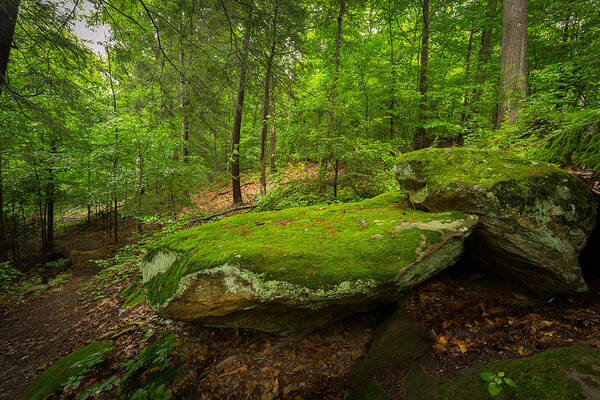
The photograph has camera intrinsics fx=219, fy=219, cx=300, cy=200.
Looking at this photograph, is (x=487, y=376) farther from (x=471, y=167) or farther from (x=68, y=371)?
(x=68, y=371)

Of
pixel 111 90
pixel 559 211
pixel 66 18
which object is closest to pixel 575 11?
pixel 559 211

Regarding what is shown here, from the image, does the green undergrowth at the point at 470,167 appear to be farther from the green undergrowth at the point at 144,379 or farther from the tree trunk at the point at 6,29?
the tree trunk at the point at 6,29

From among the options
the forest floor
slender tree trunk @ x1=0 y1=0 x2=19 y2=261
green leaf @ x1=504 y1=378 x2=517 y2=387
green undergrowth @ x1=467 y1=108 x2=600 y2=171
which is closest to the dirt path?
the forest floor

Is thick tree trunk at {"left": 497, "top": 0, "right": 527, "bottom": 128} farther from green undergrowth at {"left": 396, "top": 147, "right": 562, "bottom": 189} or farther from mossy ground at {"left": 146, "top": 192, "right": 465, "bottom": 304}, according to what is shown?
mossy ground at {"left": 146, "top": 192, "right": 465, "bottom": 304}

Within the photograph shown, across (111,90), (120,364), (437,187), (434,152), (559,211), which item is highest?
(111,90)

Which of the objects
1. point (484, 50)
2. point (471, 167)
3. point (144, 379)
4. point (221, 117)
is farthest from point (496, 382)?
point (484, 50)

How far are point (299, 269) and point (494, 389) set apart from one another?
1785 millimetres

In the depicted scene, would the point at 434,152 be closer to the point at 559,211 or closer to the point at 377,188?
the point at 559,211

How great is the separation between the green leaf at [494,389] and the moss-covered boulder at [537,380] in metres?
0.02

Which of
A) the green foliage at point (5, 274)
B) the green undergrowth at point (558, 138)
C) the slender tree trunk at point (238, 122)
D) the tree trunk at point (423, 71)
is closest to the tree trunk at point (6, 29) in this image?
the slender tree trunk at point (238, 122)

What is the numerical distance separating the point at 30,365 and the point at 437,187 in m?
7.26

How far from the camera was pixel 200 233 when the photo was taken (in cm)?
338

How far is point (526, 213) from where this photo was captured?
7.90ft

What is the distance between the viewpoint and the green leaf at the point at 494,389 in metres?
1.66
